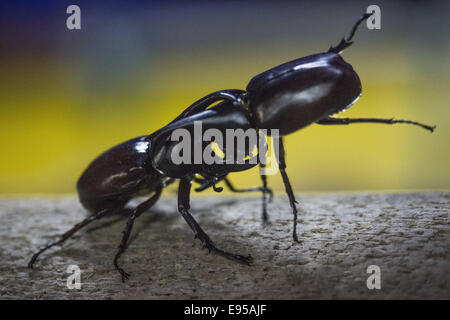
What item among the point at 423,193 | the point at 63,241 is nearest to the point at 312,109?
the point at 423,193

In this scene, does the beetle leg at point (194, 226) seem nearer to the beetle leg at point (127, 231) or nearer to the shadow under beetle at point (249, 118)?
the shadow under beetle at point (249, 118)

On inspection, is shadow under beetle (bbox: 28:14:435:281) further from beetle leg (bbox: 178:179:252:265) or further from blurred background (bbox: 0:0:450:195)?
blurred background (bbox: 0:0:450:195)

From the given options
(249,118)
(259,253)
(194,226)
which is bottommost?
(259,253)

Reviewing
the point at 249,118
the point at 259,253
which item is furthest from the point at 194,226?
the point at 249,118

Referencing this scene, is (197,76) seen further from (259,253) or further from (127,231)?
(259,253)

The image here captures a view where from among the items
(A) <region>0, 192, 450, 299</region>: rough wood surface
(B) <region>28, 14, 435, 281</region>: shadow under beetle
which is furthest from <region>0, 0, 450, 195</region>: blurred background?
(B) <region>28, 14, 435, 281</region>: shadow under beetle

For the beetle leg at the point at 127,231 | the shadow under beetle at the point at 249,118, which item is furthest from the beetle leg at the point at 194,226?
the beetle leg at the point at 127,231
